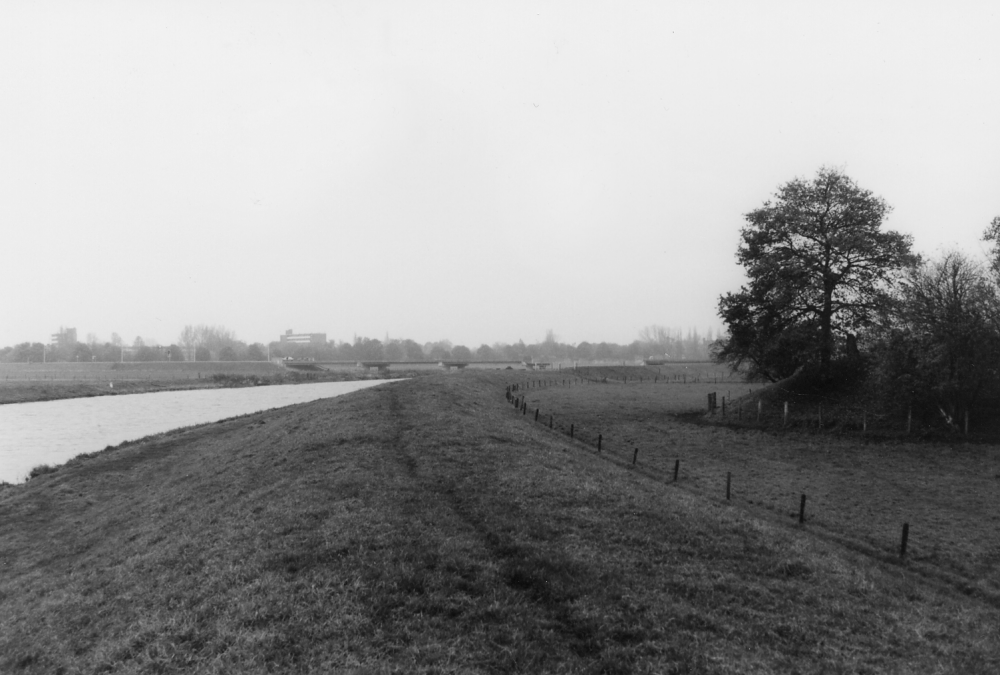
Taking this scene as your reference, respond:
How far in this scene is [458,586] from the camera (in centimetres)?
1006

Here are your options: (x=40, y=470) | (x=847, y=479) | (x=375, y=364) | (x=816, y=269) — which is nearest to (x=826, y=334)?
(x=816, y=269)

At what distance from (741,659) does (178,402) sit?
7376 centimetres

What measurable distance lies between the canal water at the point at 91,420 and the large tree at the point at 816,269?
46.9m

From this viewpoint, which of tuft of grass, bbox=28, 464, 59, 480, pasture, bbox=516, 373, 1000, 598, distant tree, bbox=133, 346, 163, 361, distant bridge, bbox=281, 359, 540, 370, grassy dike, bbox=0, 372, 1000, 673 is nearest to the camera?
grassy dike, bbox=0, 372, 1000, 673

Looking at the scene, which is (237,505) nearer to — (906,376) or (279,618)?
(279,618)

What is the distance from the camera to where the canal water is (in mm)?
34062

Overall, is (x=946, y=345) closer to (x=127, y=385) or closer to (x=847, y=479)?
(x=847, y=479)

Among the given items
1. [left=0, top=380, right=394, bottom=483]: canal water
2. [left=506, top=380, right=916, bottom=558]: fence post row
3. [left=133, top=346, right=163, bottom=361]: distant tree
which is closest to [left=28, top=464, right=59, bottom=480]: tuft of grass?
[left=0, top=380, right=394, bottom=483]: canal water

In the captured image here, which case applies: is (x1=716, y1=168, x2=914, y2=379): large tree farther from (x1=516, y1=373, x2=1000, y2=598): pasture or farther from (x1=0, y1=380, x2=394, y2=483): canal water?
(x1=0, y1=380, x2=394, y2=483): canal water

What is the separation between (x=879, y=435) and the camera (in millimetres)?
29984

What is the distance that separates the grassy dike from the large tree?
2422 cm

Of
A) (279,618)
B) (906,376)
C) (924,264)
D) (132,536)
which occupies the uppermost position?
(924,264)

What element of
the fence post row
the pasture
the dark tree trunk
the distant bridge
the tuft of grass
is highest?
the dark tree trunk

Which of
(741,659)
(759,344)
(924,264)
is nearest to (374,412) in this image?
(741,659)
